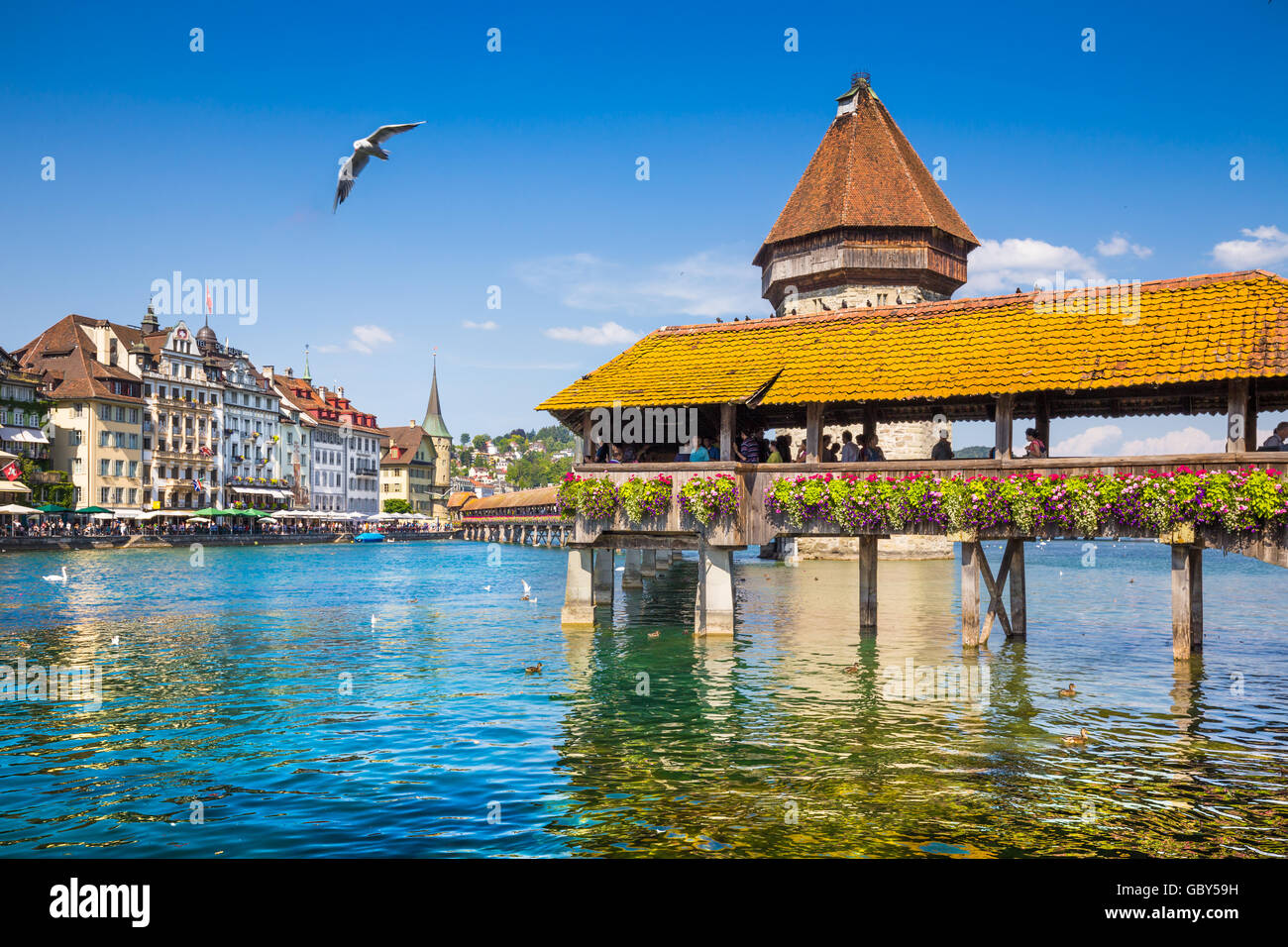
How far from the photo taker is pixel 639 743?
13.4 meters

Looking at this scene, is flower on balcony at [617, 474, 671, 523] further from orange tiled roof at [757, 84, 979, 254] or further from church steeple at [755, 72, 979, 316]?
orange tiled roof at [757, 84, 979, 254]

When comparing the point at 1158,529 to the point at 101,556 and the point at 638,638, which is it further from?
the point at 101,556

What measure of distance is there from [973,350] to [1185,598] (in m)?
5.89

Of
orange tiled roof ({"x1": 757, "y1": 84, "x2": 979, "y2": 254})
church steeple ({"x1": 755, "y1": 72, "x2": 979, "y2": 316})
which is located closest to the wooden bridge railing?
church steeple ({"x1": 755, "y1": 72, "x2": 979, "y2": 316})

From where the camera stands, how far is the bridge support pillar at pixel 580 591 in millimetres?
24703

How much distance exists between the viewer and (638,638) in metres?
24.6

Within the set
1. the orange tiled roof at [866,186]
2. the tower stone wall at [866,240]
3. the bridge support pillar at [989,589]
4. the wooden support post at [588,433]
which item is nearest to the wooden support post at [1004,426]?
the bridge support pillar at [989,589]

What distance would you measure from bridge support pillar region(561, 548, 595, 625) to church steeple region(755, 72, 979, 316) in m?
32.8

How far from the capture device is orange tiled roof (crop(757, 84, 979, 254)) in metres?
55.5

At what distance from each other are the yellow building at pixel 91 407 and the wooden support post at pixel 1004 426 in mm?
86195

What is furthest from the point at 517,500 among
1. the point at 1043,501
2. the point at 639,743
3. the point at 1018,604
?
the point at 639,743

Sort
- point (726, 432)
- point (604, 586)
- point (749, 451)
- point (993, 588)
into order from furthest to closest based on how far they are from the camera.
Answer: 1. point (604, 586)
2. point (993, 588)
3. point (749, 451)
4. point (726, 432)

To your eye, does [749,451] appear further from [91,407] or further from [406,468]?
[406,468]

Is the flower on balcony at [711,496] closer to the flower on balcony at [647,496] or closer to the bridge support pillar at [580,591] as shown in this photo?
the flower on balcony at [647,496]
